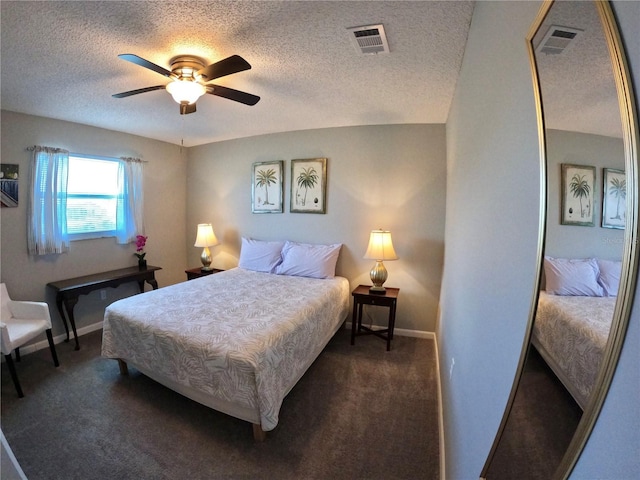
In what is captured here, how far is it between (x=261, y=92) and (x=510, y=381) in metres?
2.60

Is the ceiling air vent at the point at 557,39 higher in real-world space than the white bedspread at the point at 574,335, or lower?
higher

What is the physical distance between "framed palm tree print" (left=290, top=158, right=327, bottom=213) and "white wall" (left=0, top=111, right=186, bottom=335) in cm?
207

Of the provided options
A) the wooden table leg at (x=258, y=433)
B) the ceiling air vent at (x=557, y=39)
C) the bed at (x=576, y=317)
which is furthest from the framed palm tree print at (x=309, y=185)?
the bed at (x=576, y=317)

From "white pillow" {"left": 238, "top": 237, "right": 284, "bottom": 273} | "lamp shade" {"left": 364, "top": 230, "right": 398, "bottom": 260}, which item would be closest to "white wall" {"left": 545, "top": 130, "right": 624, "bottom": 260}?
"lamp shade" {"left": 364, "top": 230, "right": 398, "bottom": 260}

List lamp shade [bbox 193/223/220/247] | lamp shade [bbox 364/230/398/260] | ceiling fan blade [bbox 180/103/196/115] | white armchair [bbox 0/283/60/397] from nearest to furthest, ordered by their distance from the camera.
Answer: ceiling fan blade [bbox 180/103/196/115] < white armchair [bbox 0/283/60/397] < lamp shade [bbox 364/230/398/260] < lamp shade [bbox 193/223/220/247]

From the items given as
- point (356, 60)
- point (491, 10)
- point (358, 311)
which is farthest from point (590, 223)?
point (358, 311)

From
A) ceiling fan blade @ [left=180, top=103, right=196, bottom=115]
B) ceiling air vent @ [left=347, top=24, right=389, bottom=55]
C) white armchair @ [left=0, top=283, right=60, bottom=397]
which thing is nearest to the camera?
ceiling air vent @ [left=347, top=24, right=389, bottom=55]

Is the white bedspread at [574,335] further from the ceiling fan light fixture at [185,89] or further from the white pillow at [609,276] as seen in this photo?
the ceiling fan light fixture at [185,89]

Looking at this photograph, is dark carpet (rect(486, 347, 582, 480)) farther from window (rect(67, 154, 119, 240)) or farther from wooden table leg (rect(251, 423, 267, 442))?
window (rect(67, 154, 119, 240))

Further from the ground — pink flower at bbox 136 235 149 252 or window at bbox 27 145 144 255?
window at bbox 27 145 144 255

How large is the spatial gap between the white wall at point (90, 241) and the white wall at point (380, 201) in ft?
4.42

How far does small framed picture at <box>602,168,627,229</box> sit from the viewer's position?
0.35 metres

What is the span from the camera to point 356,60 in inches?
72.4

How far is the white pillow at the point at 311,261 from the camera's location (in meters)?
3.28
